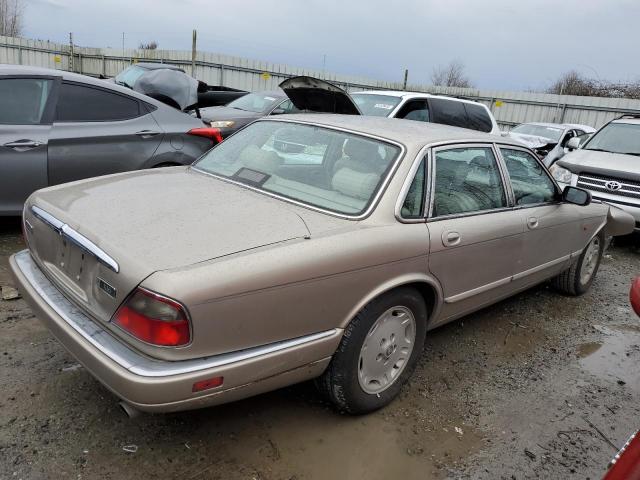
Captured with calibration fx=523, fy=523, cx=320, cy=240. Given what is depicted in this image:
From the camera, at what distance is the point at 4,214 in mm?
4570

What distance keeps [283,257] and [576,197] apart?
301 centimetres

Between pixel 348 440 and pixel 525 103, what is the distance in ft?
64.1

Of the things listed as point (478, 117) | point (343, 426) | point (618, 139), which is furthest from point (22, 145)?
point (618, 139)

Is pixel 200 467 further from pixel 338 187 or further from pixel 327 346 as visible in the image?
pixel 338 187

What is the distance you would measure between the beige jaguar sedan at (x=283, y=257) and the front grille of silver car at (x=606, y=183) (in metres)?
3.76

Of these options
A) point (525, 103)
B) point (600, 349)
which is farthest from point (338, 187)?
point (525, 103)

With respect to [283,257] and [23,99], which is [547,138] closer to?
[23,99]

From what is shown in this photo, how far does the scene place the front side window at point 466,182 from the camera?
3171 mm

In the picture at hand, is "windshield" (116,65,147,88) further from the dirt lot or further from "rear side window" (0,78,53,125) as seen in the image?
the dirt lot

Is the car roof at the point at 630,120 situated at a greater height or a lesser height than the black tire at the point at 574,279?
greater

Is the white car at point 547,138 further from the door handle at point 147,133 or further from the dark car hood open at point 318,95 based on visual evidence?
the door handle at point 147,133

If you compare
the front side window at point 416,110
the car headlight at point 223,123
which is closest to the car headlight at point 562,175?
the front side window at point 416,110

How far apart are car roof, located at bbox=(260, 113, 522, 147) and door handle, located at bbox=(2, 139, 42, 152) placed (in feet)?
7.19

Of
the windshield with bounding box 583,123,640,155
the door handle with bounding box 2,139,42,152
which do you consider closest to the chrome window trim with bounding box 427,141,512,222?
the door handle with bounding box 2,139,42,152
